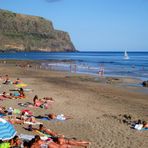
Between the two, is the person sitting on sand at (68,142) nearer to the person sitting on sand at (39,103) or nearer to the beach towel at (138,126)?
the beach towel at (138,126)

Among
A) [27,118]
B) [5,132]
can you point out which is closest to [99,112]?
[27,118]

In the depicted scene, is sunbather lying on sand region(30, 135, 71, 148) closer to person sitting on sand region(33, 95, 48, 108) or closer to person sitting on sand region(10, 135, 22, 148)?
person sitting on sand region(10, 135, 22, 148)

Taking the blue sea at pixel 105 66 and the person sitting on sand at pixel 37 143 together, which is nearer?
the person sitting on sand at pixel 37 143

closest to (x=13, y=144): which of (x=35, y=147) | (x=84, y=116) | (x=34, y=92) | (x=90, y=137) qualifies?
(x=35, y=147)

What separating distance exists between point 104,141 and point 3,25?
188 meters

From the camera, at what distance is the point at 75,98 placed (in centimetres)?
2250

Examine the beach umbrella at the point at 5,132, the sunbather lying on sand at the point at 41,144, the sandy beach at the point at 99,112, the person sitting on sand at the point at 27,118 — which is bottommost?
the sandy beach at the point at 99,112

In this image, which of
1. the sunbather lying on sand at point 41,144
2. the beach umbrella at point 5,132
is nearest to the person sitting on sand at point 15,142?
the beach umbrella at point 5,132

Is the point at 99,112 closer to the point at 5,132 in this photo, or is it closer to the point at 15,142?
the point at 15,142

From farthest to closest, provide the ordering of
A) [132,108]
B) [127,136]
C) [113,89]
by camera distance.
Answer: [113,89], [132,108], [127,136]

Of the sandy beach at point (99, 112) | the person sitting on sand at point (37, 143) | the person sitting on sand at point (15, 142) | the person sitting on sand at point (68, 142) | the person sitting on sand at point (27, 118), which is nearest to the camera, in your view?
the person sitting on sand at point (37, 143)

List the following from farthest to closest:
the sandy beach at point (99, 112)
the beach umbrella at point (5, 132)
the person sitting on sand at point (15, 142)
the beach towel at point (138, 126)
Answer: the beach towel at point (138, 126) → the sandy beach at point (99, 112) → the person sitting on sand at point (15, 142) → the beach umbrella at point (5, 132)

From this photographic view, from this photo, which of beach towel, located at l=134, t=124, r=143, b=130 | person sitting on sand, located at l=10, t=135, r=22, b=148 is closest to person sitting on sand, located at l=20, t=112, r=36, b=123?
person sitting on sand, located at l=10, t=135, r=22, b=148

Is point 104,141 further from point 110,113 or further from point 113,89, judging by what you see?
point 113,89
